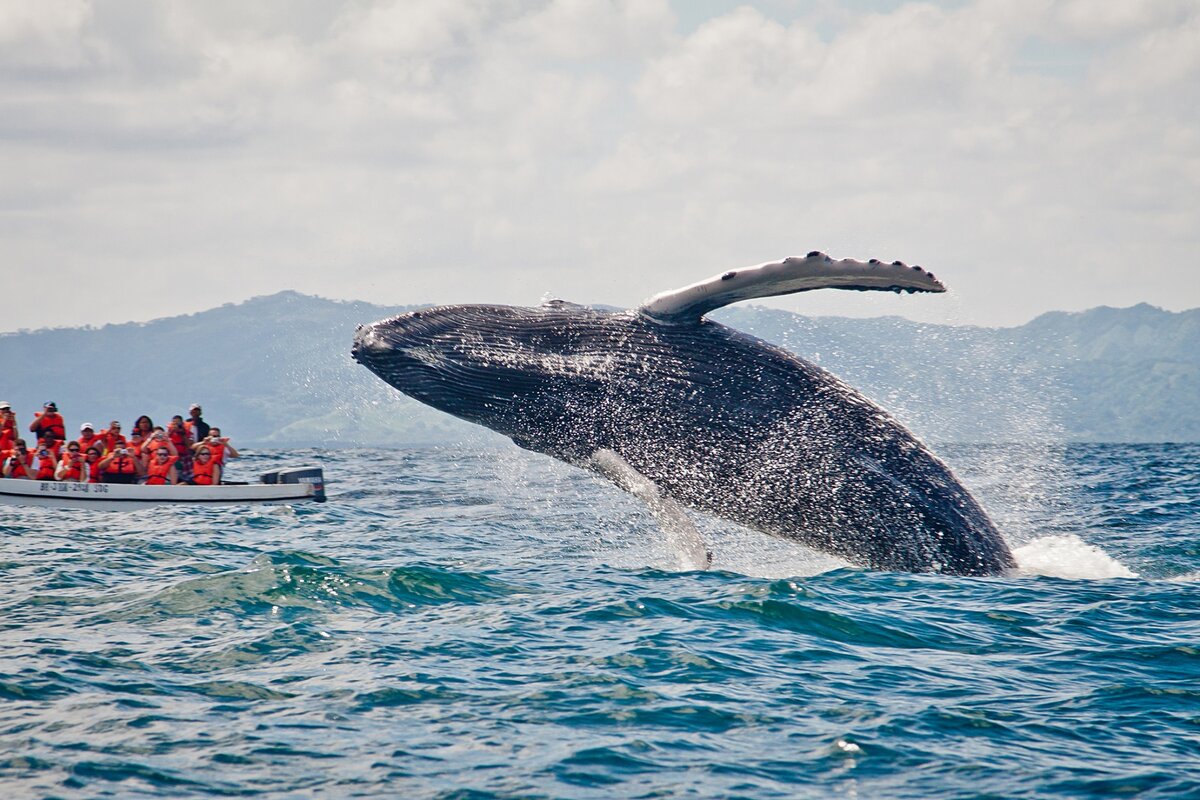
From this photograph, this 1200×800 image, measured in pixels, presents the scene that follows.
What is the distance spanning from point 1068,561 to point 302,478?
14.7m

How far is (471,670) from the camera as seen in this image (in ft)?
28.6

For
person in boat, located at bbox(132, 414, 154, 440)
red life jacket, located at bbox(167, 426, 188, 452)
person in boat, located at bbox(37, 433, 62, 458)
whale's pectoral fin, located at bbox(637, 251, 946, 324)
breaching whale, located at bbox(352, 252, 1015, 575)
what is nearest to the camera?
whale's pectoral fin, located at bbox(637, 251, 946, 324)

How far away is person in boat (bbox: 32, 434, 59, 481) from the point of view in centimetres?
2314

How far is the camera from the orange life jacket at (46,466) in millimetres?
23125

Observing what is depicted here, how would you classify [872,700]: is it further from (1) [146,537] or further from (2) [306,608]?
(1) [146,537]

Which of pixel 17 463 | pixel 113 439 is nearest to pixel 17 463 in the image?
pixel 17 463

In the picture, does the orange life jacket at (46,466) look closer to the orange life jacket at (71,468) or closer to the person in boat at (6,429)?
the orange life jacket at (71,468)

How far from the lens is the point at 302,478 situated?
23.3m

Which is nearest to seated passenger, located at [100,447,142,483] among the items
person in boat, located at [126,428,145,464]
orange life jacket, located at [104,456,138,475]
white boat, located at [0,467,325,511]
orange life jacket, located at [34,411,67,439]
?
orange life jacket, located at [104,456,138,475]

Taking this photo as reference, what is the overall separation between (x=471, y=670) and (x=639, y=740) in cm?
193

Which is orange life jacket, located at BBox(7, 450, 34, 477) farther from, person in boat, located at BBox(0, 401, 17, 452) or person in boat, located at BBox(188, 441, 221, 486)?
person in boat, located at BBox(188, 441, 221, 486)

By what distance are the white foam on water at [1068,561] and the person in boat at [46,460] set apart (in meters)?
17.9

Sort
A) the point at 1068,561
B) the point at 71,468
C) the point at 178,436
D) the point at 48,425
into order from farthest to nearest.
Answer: the point at 48,425, the point at 178,436, the point at 71,468, the point at 1068,561

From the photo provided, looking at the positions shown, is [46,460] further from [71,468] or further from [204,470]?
[204,470]
